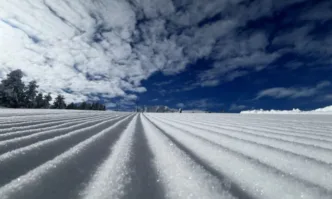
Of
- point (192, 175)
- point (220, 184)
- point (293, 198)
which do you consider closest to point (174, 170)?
point (192, 175)

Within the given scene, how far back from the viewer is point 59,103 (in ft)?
166

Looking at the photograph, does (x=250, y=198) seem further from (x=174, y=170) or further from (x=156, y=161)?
(x=156, y=161)

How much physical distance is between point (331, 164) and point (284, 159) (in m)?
0.20

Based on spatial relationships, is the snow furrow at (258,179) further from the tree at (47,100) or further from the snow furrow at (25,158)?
the tree at (47,100)

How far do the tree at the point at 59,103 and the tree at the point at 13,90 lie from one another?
14331 millimetres

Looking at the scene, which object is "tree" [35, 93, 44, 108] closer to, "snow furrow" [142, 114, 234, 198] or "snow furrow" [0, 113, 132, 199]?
"snow furrow" [0, 113, 132, 199]

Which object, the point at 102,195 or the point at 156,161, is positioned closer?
the point at 102,195

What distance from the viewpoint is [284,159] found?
3.04ft

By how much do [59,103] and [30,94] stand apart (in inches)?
516

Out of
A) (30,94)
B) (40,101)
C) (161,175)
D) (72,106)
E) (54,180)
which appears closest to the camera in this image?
(54,180)

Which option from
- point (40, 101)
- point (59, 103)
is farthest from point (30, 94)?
point (59, 103)

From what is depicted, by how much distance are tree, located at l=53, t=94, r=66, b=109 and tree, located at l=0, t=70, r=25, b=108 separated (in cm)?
1433

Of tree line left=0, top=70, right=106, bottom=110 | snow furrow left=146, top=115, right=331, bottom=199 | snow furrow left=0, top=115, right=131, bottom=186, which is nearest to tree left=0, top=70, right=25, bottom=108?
tree line left=0, top=70, right=106, bottom=110

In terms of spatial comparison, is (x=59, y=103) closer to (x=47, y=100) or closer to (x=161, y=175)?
(x=47, y=100)
